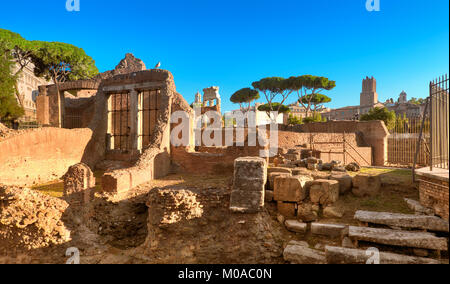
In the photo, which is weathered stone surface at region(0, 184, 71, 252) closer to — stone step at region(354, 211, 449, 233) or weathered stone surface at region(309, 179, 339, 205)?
weathered stone surface at region(309, 179, 339, 205)

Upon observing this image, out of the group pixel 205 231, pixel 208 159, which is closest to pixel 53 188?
pixel 208 159

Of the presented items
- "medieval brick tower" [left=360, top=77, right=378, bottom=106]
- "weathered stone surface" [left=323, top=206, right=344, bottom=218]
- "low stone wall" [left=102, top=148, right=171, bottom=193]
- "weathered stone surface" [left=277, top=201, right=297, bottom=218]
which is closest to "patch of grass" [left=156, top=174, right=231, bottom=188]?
"low stone wall" [left=102, top=148, right=171, bottom=193]

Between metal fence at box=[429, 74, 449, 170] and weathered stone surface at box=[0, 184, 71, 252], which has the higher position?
metal fence at box=[429, 74, 449, 170]

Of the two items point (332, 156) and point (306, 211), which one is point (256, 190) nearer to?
point (306, 211)

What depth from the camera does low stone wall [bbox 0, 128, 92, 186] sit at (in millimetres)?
7766

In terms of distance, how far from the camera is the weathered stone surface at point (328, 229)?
14.8ft

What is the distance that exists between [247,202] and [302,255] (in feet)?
5.47

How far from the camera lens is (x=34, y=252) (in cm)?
575

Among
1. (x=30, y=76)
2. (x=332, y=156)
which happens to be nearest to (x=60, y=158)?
(x=332, y=156)

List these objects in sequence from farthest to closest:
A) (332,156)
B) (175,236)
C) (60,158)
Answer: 1. (332,156)
2. (60,158)
3. (175,236)

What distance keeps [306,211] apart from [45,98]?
A: 15.7 meters

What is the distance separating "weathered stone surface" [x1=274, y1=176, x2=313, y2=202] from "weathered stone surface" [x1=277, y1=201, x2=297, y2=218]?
135 millimetres

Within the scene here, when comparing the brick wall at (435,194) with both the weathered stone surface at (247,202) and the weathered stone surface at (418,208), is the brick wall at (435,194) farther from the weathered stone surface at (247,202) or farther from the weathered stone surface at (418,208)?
the weathered stone surface at (247,202)

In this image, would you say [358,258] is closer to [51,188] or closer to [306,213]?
[306,213]
